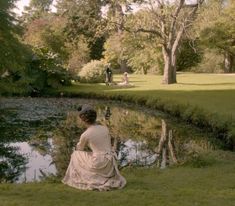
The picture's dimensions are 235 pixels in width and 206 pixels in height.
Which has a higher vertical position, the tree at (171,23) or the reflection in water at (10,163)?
the tree at (171,23)

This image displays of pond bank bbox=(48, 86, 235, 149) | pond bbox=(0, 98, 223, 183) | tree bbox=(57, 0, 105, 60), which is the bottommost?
pond bbox=(0, 98, 223, 183)

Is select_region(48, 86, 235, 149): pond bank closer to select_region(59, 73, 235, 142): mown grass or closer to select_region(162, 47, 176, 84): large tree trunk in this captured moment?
select_region(59, 73, 235, 142): mown grass

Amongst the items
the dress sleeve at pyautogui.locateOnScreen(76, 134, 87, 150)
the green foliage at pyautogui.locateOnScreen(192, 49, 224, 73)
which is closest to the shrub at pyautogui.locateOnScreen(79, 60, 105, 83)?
the green foliage at pyautogui.locateOnScreen(192, 49, 224, 73)

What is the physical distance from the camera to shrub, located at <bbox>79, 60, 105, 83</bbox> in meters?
42.3

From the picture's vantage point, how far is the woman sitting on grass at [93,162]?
28.3 ft

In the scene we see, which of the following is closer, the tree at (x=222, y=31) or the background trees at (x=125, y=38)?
the background trees at (x=125, y=38)

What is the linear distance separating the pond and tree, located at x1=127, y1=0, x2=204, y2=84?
961cm

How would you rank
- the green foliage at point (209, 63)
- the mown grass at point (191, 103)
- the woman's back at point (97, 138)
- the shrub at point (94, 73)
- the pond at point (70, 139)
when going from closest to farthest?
the woman's back at point (97, 138)
the pond at point (70, 139)
the mown grass at point (191, 103)
the shrub at point (94, 73)
the green foliage at point (209, 63)

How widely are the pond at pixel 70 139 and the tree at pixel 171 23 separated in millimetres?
9608

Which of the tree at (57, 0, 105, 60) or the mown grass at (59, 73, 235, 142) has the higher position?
the tree at (57, 0, 105, 60)

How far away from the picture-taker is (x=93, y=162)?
866 cm

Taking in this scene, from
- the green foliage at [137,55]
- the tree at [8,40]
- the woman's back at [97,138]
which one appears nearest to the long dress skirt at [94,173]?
the woman's back at [97,138]

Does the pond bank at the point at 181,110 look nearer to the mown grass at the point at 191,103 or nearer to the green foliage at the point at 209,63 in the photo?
the mown grass at the point at 191,103

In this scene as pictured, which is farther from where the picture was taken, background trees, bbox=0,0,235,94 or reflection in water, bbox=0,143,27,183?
background trees, bbox=0,0,235,94
